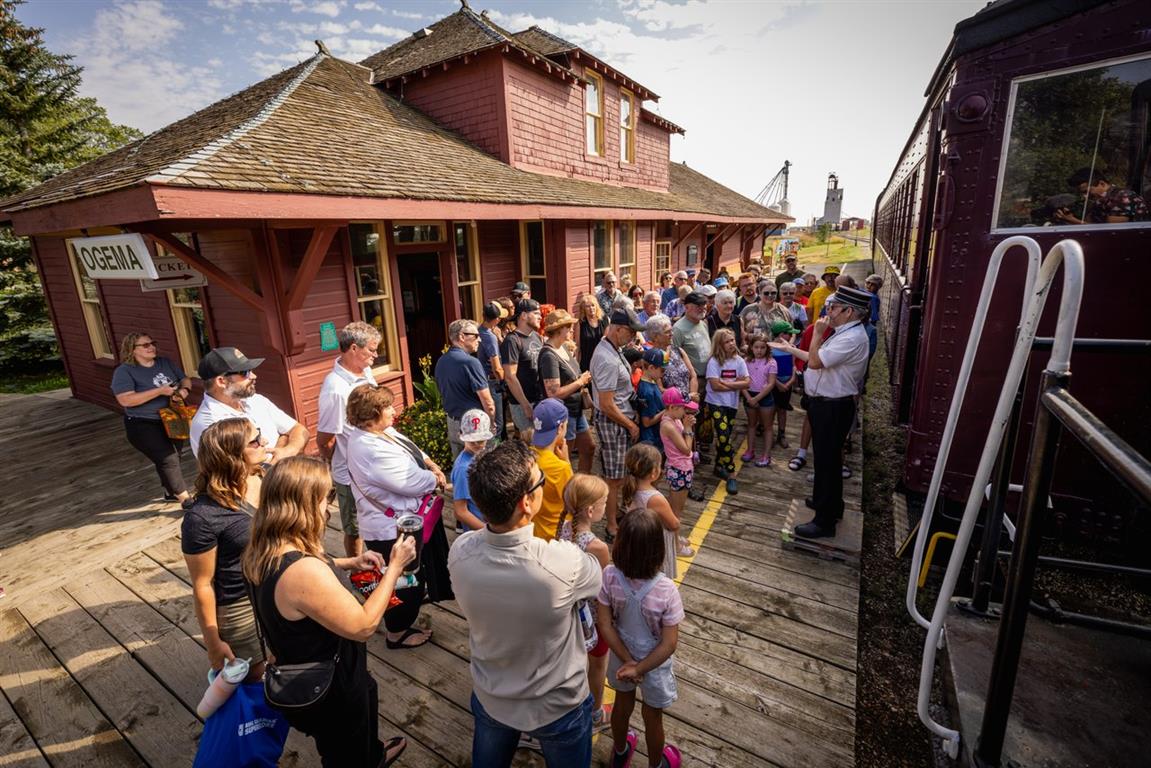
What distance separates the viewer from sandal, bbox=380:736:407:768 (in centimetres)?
258

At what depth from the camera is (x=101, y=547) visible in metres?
4.70

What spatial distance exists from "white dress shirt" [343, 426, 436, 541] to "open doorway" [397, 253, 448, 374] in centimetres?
613

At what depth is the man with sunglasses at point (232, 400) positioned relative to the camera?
331 centimetres

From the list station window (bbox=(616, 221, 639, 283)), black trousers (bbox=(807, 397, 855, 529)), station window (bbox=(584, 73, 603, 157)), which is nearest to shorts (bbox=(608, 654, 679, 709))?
black trousers (bbox=(807, 397, 855, 529))

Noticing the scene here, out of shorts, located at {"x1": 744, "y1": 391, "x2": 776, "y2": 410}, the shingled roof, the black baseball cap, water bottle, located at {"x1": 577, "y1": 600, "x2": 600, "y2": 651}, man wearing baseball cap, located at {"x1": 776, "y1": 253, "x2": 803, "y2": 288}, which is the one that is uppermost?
the shingled roof

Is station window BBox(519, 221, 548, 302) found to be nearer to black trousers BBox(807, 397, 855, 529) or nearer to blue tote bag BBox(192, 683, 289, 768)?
black trousers BBox(807, 397, 855, 529)

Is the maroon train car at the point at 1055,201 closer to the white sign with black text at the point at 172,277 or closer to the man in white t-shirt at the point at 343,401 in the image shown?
the man in white t-shirt at the point at 343,401

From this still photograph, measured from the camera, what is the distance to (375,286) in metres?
6.91

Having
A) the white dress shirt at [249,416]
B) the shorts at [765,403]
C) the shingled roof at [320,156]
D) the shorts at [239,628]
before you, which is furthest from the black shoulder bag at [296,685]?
the shorts at [765,403]

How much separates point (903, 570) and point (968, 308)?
214cm

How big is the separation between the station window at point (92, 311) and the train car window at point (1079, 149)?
1201 centimetres

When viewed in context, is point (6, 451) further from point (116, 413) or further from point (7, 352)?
point (7, 352)

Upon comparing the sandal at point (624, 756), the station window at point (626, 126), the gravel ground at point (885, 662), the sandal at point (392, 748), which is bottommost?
the gravel ground at point (885, 662)

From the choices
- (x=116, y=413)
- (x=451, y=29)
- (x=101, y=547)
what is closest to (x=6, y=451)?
(x=116, y=413)
